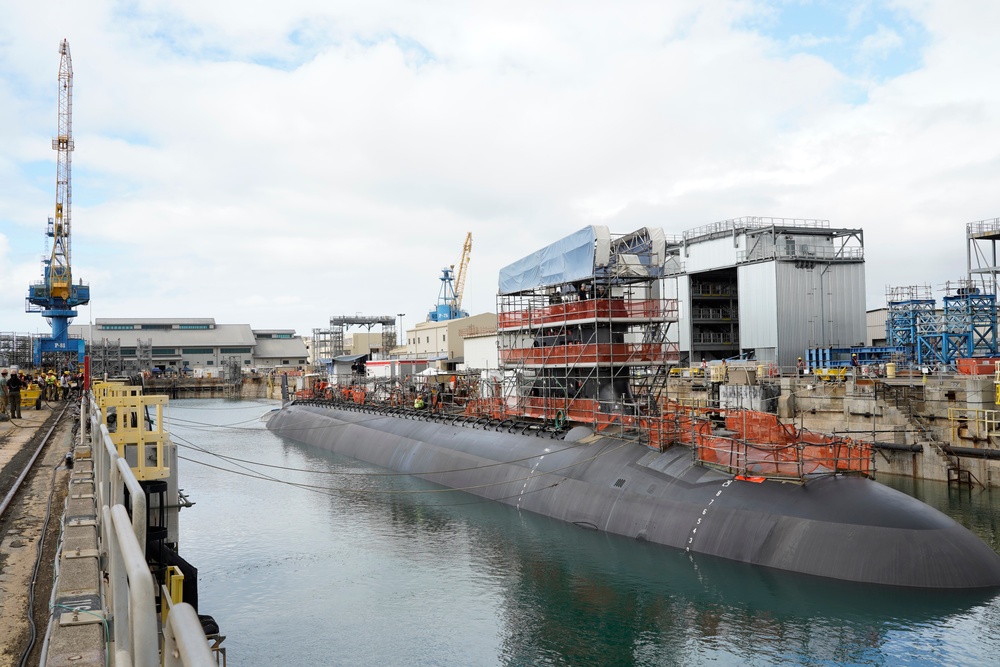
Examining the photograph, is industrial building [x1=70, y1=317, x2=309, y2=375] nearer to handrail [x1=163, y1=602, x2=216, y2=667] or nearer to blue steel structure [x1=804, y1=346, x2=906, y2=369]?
blue steel structure [x1=804, y1=346, x2=906, y2=369]

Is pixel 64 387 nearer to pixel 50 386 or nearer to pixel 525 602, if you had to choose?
pixel 50 386

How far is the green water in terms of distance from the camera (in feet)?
47.1

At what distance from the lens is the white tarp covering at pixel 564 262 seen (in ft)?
84.7

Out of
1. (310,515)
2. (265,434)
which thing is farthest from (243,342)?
(310,515)

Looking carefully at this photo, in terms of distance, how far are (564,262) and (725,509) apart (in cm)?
1149

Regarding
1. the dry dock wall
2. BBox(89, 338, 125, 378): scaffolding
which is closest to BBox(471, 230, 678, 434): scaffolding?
the dry dock wall

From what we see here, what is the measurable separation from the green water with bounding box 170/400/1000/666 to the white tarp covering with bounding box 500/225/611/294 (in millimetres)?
8615

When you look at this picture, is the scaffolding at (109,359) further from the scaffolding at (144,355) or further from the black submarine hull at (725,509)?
the black submarine hull at (725,509)

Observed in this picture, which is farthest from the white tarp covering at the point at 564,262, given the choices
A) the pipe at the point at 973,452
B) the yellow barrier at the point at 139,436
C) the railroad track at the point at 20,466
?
the railroad track at the point at 20,466

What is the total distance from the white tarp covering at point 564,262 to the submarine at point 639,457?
0.07 m

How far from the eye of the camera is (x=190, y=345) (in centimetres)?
13775

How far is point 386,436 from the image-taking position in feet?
125

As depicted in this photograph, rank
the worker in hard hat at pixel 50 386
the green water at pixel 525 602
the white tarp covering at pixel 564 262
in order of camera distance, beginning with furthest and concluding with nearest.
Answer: the worker in hard hat at pixel 50 386, the white tarp covering at pixel 564 262, the green water at pixel 525 602

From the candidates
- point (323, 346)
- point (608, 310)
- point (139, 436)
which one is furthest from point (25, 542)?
point (323, 346)
